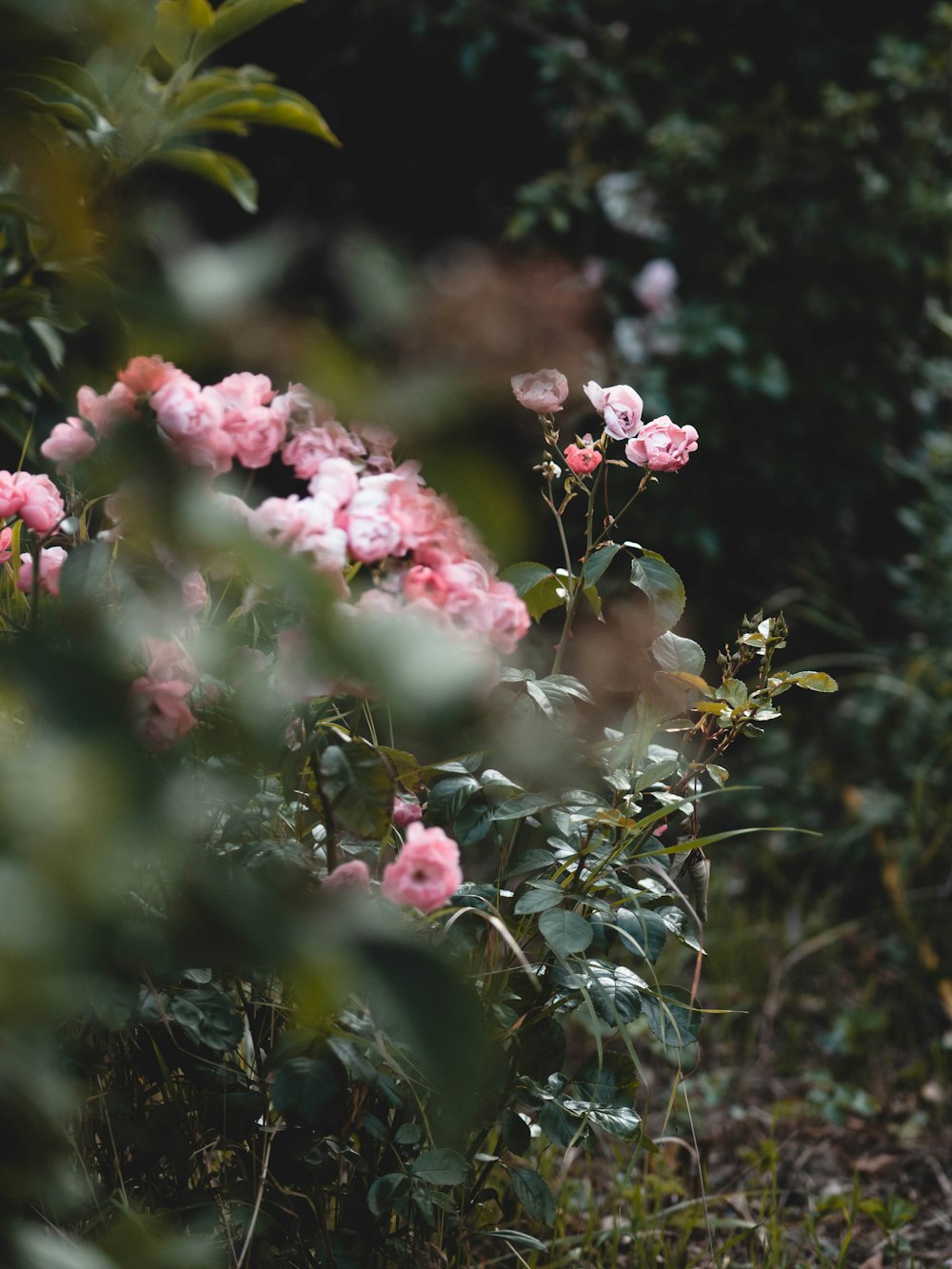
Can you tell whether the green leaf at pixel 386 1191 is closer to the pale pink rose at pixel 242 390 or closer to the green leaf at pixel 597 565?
the green leaf at pixel 597 565

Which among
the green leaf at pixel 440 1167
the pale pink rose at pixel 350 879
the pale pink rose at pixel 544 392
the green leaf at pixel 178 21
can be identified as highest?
the green leaf at pixel 178 21

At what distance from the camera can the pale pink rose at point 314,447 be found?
38.8 inches

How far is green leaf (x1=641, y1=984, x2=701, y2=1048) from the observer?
3.71 feet

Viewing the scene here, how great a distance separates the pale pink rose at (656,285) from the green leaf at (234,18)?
6.37ft

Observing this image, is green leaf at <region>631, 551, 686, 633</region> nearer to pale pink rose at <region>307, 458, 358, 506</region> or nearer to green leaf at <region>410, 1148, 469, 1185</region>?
pale pink rose at <region>307, 458, 358, 506</region>

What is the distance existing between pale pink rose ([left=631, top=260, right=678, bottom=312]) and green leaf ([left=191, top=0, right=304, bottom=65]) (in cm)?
194

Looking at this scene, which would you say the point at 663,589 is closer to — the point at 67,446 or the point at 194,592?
the point at 194,592

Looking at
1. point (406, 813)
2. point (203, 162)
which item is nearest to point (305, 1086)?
point (406, 813)

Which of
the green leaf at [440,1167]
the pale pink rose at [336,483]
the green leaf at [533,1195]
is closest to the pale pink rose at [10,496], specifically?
the pale pink rose at [336,483]

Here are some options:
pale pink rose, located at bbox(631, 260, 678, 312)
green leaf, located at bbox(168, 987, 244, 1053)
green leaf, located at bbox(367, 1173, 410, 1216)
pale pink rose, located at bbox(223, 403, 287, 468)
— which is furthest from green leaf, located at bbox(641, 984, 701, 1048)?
pale pink rose, located at bbox(631, 260, 678, 312)

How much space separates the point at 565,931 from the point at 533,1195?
13.0 inches

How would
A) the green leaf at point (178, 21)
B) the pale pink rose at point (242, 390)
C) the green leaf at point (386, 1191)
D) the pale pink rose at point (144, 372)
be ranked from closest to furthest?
the pale pink rose at point (144, 372) → the pale pink rose at point (242, 390) → the green leaf at point (178, 21) → the green leaf at point (386, 1191)

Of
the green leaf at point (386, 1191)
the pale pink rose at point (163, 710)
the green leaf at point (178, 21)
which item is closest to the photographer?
the pale pink rose at point (163, 710)

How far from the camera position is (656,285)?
3.00m
